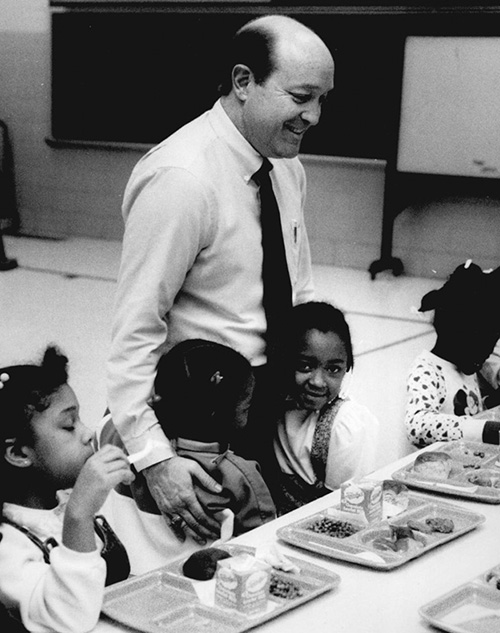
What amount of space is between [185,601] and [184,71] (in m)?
6.63

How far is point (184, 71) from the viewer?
775cm

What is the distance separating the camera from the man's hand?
1.99 meters

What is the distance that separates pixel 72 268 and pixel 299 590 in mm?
5931

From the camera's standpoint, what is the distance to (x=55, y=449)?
5.28ft

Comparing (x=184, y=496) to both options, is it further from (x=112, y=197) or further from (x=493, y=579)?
(x=112, y=197)

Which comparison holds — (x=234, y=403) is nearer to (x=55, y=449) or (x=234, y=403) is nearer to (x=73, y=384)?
(x=55, y=449)

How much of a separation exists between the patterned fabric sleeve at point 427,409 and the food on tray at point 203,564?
1109 mm

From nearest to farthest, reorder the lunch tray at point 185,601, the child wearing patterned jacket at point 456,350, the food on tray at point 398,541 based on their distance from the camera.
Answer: the lunch tray at point 185,601
the food on tray at point 398,541
the child wearing patterned jacket at point 456,350

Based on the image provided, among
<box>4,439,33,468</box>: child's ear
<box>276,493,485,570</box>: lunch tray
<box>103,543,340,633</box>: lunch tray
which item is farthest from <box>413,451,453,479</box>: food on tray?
<box>4,439,33,468</box>: child's ear

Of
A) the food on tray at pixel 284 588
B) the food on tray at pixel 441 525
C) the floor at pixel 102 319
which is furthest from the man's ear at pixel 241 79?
the floor at pixel 102 319

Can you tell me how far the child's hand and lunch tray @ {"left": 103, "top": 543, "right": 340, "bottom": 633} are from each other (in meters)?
0.14

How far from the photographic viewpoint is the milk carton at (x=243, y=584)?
4.71ft

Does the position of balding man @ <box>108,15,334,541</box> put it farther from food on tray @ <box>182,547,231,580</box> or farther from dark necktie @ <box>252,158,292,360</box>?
food on tray @ <box>182,547,231,580</box>

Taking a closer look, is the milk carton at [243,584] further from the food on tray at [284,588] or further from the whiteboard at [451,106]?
the whiteboard at [451,106]
